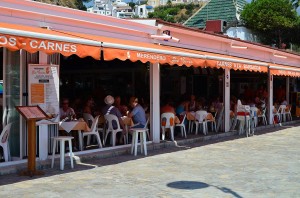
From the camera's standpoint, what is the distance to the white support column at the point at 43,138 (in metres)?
8.78

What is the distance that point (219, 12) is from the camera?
39844mm

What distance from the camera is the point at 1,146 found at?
8359mm

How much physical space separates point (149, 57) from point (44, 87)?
2496mm

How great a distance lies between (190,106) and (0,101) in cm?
757

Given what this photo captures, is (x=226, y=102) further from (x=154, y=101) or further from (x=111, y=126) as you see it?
(x=111, y=126)

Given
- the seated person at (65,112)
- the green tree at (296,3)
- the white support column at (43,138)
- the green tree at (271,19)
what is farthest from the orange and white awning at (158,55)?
the green tree at (296,3)

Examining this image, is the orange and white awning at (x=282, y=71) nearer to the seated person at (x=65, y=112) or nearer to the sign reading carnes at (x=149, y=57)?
the sign reading carnes at (x=149, y=57)

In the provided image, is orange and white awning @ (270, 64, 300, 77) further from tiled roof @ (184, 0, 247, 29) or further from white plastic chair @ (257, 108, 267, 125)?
tiled roof @ (184, 0, 247, 29)

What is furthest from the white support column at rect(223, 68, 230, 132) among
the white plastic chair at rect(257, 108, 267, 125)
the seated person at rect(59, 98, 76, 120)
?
the seated person at rect(59, 98, 76, 120)

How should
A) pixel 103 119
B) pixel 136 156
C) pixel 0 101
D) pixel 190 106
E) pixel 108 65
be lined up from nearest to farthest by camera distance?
pixel 0 101 < pixel 136 156 < pixel 103 119 < pixel 190 106 < pixel 108 65

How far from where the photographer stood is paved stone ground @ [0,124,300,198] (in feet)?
21.9

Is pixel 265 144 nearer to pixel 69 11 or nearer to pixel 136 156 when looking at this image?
pixel 136 156

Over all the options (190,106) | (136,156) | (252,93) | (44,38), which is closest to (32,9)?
(44,38)

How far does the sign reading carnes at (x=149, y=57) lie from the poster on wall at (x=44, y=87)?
1.34 metres
